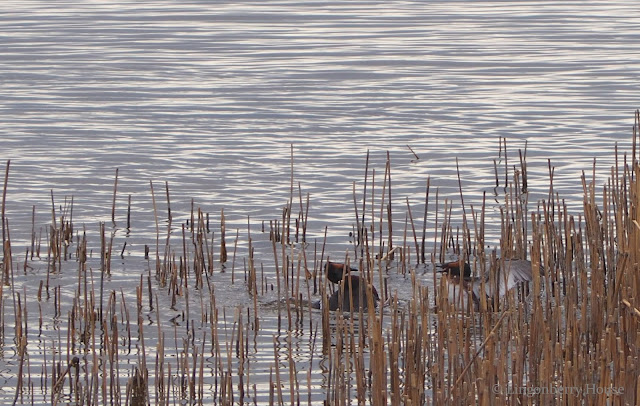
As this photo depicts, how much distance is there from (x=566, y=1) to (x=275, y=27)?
765 centimetres

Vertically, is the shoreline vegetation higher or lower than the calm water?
lower

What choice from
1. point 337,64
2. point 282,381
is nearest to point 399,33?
point 337,64

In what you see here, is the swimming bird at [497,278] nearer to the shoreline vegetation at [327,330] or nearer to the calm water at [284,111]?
the shoreline vegetation at [327,330]

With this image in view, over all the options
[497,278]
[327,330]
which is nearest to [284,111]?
[497,278]

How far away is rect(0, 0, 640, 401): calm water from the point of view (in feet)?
34.9

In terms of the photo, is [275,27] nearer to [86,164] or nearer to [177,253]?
[86,164]

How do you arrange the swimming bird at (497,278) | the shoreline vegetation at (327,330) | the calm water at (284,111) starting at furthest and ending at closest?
1. the calm water at (284,111)
2. the swimming bird at (497,278)
3. the shoreline vegetation at (327,330)

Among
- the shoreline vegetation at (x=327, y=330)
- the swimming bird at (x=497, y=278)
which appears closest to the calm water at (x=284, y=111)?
the shoreline vegetation at (x=327, y=330)

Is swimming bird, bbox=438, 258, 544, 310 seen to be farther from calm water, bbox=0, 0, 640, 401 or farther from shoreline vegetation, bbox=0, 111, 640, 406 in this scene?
calm water, bbox=0, 0, 640, 401

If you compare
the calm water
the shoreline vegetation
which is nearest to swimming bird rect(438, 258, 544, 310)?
the shoreline vegetation

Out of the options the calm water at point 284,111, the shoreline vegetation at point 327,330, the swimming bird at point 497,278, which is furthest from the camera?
the calm water at point 284,111

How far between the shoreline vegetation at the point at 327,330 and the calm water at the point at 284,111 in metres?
0.13

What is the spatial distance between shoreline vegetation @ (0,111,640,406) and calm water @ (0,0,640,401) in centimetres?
13

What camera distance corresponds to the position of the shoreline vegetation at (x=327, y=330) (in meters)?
5.14
